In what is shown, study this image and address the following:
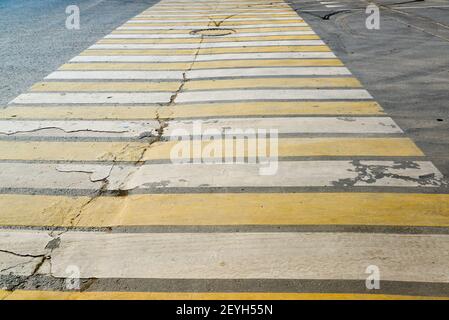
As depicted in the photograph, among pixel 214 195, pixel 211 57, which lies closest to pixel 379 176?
pixel 214 195

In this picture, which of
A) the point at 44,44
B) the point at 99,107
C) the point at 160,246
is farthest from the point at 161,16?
the point at 160,246

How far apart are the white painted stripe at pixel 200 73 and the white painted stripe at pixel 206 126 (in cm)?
238

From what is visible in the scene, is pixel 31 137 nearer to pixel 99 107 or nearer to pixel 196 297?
pixel 99 107

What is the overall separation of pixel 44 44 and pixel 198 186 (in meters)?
8.15

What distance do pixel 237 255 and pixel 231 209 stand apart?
28.1 inches

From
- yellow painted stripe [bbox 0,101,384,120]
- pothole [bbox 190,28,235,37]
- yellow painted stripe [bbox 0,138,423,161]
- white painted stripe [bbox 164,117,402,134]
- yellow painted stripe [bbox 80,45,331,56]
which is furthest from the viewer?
pothole [bbox 190,28,235,37]

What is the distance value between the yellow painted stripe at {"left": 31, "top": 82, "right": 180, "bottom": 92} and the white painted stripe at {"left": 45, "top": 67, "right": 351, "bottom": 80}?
0.39 meters

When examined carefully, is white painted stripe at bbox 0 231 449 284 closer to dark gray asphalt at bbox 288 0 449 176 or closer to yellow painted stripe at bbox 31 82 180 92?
dark gray asphalt at bbox 288 0 449 176

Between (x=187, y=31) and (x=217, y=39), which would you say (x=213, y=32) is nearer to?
(x=187, y=31)

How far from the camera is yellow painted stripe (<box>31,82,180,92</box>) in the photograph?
7.54m

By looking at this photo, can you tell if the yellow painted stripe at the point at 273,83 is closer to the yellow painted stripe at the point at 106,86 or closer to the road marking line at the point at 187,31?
the yellow painted stripe at the point at 106,86

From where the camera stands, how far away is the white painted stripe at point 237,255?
3227 mm

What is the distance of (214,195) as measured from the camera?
4.30 m

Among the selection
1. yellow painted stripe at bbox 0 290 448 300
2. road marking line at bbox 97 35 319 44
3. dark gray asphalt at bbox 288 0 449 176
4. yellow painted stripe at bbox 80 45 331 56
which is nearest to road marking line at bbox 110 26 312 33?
dark gray asphalt at bbox 288 0 449 176
